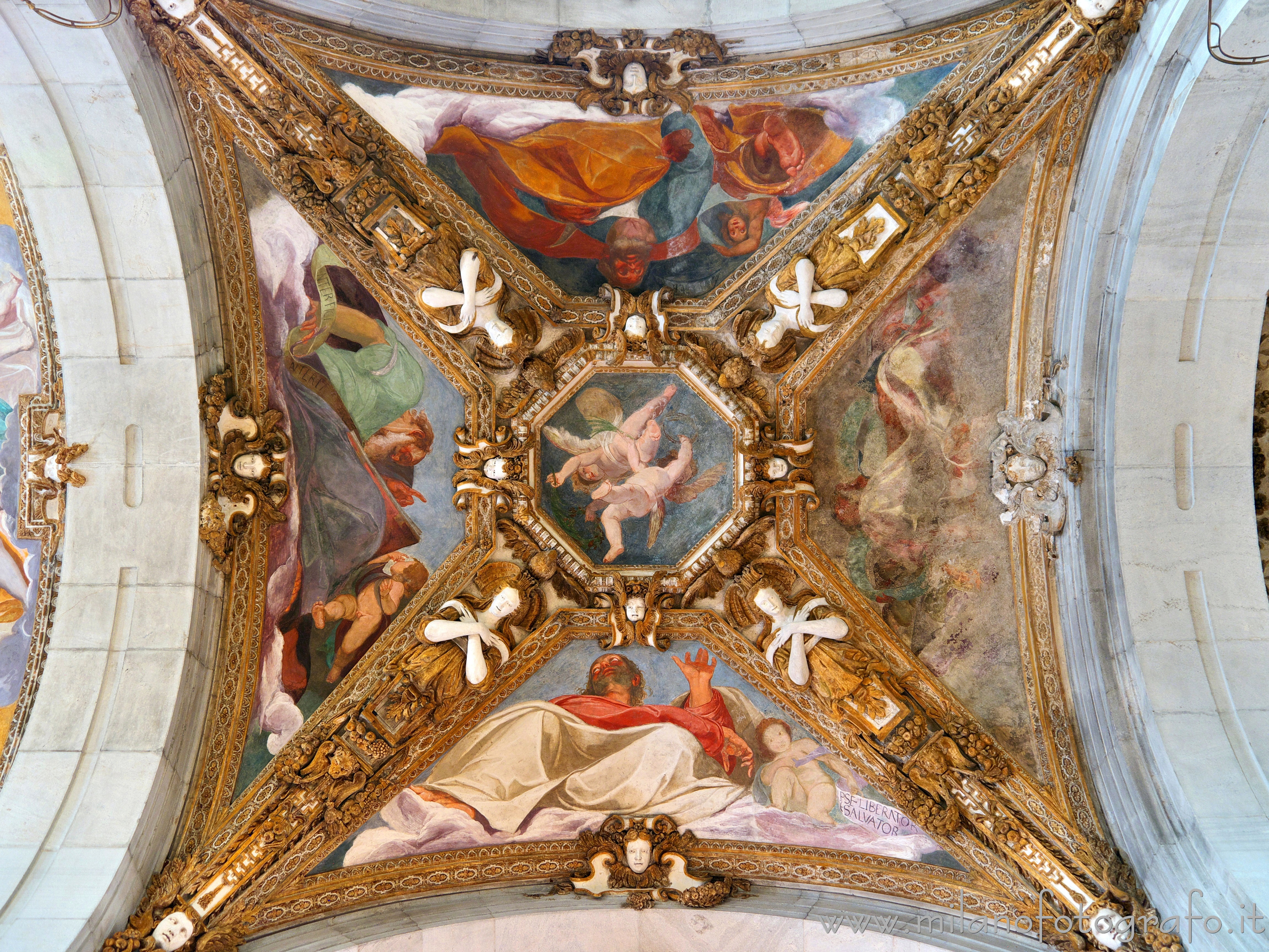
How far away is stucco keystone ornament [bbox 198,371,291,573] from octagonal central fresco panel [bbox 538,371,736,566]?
7.49 ft

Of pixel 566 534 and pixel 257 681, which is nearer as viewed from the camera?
pixel 257 681

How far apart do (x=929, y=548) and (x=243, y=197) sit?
257 inches

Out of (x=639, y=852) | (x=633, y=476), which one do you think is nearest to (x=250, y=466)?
(x=633, y=476)

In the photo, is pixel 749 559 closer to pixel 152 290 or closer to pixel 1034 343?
pixel 1034 343

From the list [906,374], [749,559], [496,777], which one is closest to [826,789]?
[749,559]

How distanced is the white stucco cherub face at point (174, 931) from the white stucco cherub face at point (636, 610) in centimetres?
411

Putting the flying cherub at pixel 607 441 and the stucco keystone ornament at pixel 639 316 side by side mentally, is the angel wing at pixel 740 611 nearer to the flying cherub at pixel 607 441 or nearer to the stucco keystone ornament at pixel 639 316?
the flying cherub at pixel 607 441

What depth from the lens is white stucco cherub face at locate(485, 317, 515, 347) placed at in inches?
299

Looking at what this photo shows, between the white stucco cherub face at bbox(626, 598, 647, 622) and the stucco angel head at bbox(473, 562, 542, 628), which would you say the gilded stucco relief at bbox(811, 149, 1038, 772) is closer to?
the white stucco cherub face at bbox(626, 598, 647, 622)

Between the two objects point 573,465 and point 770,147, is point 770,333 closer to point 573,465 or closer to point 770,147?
point 770,147

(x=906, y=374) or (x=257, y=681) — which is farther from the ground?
(x=906, y=374)

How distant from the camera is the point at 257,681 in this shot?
24.9 ft

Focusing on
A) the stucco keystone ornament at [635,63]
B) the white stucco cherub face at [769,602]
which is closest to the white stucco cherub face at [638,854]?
the white stucco cherub face at [769,602]

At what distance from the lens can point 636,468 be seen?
8258 mm
